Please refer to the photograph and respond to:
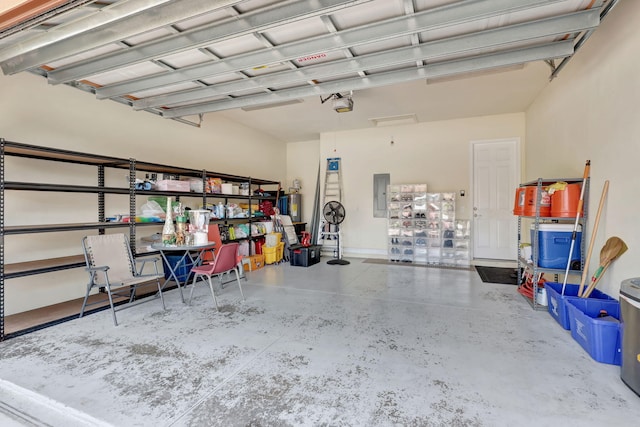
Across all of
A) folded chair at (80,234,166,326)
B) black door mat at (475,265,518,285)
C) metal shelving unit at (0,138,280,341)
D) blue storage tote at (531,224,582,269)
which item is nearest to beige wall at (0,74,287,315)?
metal shelving unit at (0,138,280,341)

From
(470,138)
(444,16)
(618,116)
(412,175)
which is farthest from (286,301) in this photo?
(470,138)

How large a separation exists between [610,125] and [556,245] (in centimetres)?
131

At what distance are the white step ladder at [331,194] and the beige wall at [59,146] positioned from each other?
355 centimetres

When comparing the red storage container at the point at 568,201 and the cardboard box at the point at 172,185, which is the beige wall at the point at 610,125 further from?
the cardboard box at the point at 172,185

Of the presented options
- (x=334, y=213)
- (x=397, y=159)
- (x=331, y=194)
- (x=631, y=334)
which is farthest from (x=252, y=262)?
(x=631, y=334)

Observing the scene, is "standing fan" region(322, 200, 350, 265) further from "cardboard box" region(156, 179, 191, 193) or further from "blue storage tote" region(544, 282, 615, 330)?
"blue storage tote" region(544, 282, 615, 330)

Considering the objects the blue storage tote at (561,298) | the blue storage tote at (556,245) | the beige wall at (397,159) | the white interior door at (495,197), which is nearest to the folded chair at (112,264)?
the blue storage tote at (561,298)

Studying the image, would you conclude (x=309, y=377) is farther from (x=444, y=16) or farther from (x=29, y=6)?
(x=29, y=6)

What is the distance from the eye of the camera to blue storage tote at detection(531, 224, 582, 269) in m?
3.28

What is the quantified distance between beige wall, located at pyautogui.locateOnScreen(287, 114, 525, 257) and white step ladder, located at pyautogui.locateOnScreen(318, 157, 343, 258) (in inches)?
5.7

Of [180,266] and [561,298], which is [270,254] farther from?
[561,298]

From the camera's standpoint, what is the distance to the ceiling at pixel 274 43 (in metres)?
2.16

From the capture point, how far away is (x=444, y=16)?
2.24 meters

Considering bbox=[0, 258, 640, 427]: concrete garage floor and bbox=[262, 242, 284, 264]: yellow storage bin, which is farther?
bbox=[262, 242, 284, 264]: yellow storage bin
